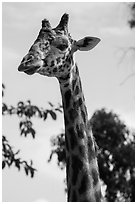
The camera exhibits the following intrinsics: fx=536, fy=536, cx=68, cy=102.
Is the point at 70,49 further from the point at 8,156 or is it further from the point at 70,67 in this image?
the point at 8,156

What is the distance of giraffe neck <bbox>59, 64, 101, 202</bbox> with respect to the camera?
423 cm

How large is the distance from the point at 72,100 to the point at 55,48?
18.0 inches

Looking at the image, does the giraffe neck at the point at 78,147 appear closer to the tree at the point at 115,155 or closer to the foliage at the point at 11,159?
the foliage at the point at 11,159

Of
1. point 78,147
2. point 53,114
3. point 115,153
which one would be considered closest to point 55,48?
point 78,147

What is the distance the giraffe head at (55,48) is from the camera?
4.18 m

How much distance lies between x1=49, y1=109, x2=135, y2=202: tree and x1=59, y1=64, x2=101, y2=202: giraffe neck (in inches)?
785

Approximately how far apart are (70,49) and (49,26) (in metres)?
0.26

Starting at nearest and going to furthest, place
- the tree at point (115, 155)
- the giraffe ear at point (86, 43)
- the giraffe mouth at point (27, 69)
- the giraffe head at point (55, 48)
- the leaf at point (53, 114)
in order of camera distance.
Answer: the giraffe mouth at point (27, 69)
the giraffe head at point (55, 48)
the giraffe ear at point (86, 43)
the leaf at point (53, 114)
the tree at point (115, 155)

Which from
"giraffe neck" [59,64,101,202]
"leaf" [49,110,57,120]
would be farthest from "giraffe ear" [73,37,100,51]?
"leaf" [49,110,57,120]

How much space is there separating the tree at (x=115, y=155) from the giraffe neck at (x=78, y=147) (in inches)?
785

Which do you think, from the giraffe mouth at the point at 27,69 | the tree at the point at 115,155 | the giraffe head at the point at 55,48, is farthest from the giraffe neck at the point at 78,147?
the tree at the point at 115,155

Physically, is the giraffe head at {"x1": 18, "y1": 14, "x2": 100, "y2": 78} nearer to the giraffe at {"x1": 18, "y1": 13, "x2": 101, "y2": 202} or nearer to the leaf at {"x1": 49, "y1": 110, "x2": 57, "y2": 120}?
the giraffe at {"x1": 18, "y1": 13, "x2": 101, "y2": 202}

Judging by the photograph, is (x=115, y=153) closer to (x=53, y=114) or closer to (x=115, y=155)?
(x=115, y=155)

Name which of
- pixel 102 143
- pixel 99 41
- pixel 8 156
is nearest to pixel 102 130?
pixel 102 143
